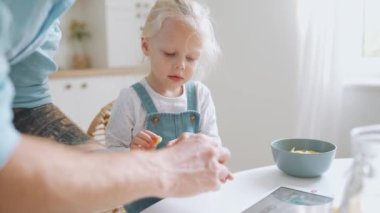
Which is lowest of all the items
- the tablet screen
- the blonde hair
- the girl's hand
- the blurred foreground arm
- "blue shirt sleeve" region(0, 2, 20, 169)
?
the tablet screen

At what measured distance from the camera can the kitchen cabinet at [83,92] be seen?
286 cm

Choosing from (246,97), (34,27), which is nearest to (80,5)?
(246,97)

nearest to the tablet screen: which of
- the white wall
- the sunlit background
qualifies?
the sunlit background

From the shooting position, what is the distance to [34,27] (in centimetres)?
71

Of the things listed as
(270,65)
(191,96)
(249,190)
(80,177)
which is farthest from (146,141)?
(270,65)

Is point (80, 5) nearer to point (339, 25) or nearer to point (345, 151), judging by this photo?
point (339, 25)

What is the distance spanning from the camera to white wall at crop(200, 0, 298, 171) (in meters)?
2.81

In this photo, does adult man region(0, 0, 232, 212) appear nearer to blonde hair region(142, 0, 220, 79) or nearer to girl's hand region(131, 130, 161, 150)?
girl's hand region(131, 130, 161, 150)

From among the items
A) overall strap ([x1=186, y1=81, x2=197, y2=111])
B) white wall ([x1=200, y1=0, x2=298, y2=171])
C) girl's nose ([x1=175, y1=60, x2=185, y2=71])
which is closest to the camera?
girl's nose ([x1=175, y1=60, x2=185, y2=71])

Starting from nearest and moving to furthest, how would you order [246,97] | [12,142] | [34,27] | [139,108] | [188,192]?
[12,142] → [34,27] → [188,192] → [139,108] → [246,97]

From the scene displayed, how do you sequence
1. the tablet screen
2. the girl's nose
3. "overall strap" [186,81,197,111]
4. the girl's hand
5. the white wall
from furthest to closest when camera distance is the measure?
the white wall < "overall strap" [186,81,197,111] < the girl's nose < the girl's hand < the tablet screen

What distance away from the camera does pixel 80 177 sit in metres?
0.61

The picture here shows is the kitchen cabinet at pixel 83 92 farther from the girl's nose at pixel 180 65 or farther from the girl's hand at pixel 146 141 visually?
the girl's hand at pixel 146 141

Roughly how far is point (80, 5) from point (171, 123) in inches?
85.9
